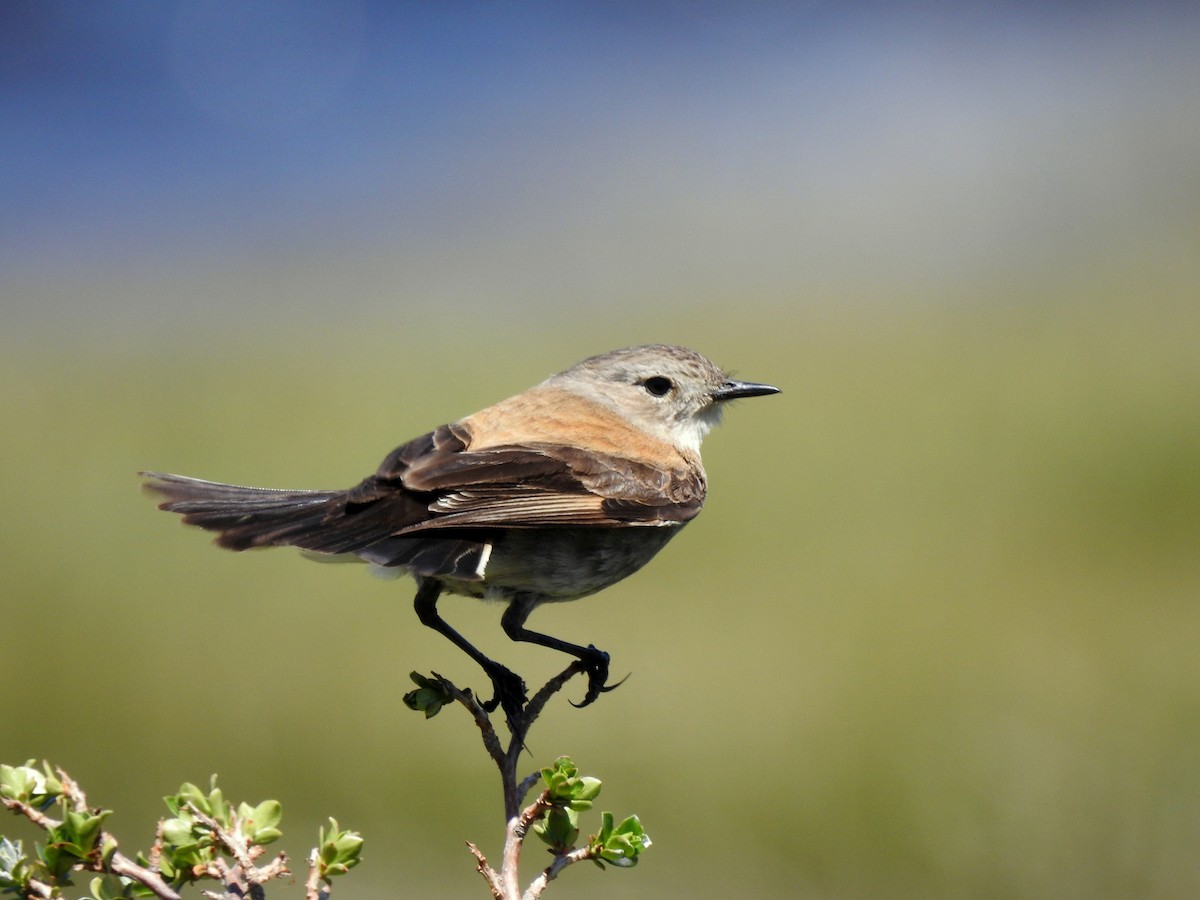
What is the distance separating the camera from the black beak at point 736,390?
5.27 metres

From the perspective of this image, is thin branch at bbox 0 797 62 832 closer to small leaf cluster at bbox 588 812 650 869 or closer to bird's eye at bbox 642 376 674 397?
small leaf cluster at bbox 588 812 650 869

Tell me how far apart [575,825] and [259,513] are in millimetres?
1862

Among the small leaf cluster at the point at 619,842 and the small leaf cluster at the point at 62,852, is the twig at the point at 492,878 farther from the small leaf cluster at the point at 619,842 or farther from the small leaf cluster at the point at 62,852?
the small leaf cluster at the point at 62,852

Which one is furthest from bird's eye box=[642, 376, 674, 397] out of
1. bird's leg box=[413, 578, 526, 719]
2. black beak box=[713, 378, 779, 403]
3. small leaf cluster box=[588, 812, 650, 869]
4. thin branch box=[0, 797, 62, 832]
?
thin branch box=[0, 797, 62, 832]

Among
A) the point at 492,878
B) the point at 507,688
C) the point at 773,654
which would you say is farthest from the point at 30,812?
the point at 773,654

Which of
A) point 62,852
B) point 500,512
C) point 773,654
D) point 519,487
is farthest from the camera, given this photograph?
point 773,654

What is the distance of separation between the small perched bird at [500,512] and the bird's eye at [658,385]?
57 centimetres

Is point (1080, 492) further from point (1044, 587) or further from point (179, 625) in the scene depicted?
point (179, 625)

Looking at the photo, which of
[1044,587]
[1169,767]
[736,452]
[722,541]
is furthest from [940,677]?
[736,452]

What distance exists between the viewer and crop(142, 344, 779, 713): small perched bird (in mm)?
3547

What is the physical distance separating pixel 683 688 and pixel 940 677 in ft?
6.12

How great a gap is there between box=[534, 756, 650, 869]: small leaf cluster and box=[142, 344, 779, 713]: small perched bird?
3.59 ft

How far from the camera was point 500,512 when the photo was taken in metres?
3.66

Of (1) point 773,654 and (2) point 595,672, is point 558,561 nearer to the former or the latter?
(2) point 595,672
